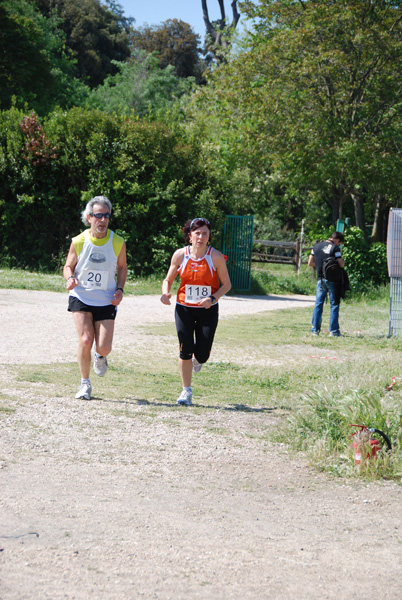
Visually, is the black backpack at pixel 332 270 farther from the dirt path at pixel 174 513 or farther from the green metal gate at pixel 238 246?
the green metal gate at pixel 238 246

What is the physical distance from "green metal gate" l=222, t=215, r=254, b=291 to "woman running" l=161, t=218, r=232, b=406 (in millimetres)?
15481

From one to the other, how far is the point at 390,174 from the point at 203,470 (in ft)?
72.4

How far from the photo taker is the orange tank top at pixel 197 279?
6.89 metres

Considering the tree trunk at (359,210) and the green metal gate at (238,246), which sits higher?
the tree trunk at (359,210)

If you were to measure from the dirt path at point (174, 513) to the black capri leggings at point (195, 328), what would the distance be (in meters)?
0.59

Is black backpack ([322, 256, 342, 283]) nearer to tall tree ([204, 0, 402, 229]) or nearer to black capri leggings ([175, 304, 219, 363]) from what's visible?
black capri leggings ([175, 304, 219, 363])

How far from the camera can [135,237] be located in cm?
2131

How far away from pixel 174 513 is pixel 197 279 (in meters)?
3.12

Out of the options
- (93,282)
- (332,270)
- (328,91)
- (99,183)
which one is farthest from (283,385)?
(328,91)

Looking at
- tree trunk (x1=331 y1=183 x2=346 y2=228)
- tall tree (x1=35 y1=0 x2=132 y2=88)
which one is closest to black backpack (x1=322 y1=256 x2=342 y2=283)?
tree trunk (x1=331 y1=183 x2=346 y2=228)

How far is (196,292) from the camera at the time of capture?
689cm

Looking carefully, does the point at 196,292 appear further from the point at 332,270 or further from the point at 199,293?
the point at 332,270

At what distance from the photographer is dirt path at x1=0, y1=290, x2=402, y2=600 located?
3.19 meters

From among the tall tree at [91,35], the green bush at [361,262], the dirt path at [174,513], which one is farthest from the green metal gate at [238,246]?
the tall tree at [91,35]
